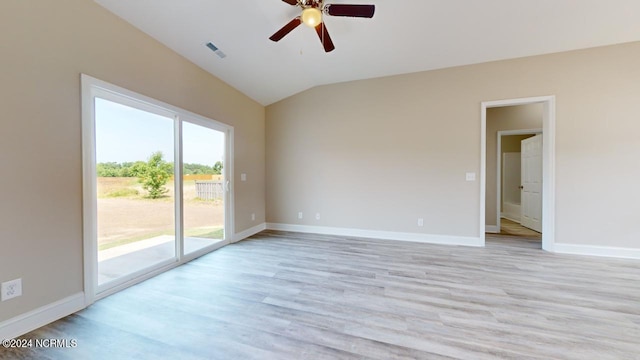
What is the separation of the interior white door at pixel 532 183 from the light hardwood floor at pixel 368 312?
1.83 m

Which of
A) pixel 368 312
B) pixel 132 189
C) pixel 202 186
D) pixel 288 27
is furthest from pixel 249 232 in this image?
pixel 288 27

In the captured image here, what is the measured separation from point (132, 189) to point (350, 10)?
3.04 meters

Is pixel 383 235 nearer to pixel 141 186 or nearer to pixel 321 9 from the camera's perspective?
pixel 321 9

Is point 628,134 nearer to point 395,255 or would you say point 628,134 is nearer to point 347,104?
point 395,255

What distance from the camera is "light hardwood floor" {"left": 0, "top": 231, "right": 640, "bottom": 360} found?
5.08 ft

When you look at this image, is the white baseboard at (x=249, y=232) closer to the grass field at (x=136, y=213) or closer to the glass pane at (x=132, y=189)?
the grass field at (x=136, y=213)

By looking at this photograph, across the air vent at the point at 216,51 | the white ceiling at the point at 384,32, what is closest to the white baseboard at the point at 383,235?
the white ceiling at the point at 384,32

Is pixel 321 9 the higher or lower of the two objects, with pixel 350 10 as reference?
higher

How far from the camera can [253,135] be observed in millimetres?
4672

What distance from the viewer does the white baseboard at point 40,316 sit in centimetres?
164

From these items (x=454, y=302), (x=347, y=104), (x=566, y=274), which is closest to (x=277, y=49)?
(x=347, y=104)

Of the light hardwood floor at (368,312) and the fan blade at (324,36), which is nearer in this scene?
the light hardwood floor at (368,312)

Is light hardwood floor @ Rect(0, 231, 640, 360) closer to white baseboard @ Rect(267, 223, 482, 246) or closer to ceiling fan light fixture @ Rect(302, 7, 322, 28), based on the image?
white baseboard @ Rect(267, 223, 482, 246)

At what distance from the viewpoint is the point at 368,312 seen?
1979 mm
